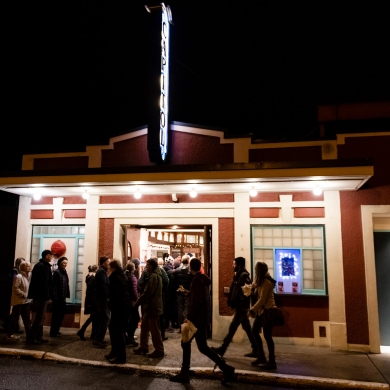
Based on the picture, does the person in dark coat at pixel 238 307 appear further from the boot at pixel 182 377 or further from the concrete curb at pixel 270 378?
the boot at pixel 182 377

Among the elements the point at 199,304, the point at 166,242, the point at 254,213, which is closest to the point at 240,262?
the point at 199,304

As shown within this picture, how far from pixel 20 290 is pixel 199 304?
467cm

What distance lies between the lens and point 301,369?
6.82 meters

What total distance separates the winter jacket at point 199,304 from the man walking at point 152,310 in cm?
158

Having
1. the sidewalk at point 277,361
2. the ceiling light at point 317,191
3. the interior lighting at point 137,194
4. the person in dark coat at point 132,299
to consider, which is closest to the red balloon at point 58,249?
the sidewalk at point 277,361

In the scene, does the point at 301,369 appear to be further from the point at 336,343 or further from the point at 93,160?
the point at 93,160

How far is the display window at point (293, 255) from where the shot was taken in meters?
9.06

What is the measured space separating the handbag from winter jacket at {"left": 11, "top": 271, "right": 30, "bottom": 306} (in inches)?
214

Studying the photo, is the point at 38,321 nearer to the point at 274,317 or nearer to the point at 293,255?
the point at 274,317

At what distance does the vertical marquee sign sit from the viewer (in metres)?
9.36

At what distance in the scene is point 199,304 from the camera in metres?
6.14

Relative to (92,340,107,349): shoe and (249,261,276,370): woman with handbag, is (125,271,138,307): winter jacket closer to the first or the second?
(92,340,107,349): shoe

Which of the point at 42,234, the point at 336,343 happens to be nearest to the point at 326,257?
the point at 336,343

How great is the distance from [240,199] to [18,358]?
5951 mm
